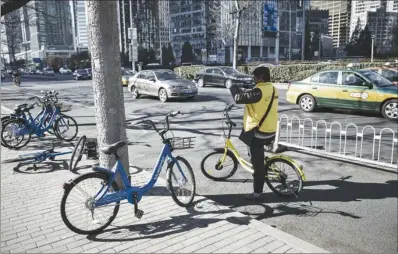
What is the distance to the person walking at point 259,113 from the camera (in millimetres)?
4660

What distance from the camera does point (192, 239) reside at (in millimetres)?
3812

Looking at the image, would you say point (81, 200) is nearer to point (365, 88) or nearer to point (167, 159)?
point (167, 159)

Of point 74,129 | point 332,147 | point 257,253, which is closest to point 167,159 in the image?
point 257,253

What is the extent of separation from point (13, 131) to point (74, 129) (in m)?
2.24

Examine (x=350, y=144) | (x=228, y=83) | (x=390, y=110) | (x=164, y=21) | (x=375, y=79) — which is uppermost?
(x=164, y=21)

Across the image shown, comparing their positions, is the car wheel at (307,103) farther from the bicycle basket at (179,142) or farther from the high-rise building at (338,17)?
the high-rise building at (338,17)

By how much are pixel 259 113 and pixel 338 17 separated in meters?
123

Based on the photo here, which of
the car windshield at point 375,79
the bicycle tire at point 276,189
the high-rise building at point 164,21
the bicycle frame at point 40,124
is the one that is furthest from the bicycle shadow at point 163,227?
the high-rise building at point 164,21

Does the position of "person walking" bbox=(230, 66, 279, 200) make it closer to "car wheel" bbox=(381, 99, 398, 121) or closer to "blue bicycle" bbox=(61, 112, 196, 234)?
"blue bicycle" bbox=(61, 112, 196, 234)

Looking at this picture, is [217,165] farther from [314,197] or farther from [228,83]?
[228,83]

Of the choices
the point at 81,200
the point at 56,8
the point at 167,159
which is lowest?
the point at 81,200

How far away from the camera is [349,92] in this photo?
12070 millimetres

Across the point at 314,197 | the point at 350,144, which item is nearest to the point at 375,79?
the point at 350,144

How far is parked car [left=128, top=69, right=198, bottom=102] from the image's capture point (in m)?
17.2
